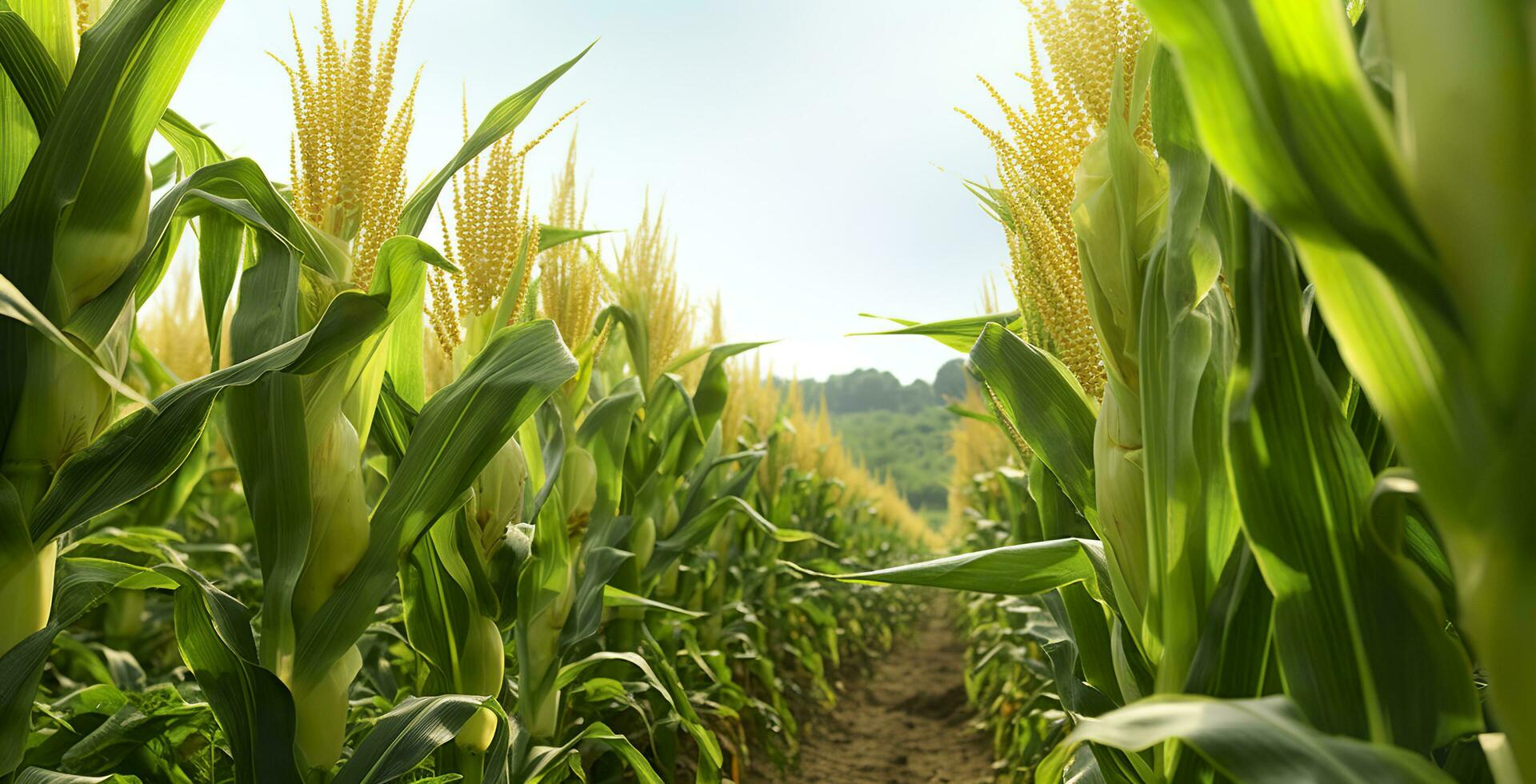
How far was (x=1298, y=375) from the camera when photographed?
619 mm

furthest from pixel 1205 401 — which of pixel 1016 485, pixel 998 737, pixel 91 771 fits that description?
pixel 998 737

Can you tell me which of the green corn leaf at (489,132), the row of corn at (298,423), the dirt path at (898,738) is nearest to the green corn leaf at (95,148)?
the row of corn at (298,423)

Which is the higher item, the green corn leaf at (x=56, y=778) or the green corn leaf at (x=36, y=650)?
the green corn leaf at (x=36, y=650)

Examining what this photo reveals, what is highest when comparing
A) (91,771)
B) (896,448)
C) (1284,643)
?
(1284,643)

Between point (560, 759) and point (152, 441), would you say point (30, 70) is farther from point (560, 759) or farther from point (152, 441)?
point (560, 759)

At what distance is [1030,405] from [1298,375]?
0.47m

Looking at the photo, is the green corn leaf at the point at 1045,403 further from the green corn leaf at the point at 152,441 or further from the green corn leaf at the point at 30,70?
the green corn leaf at the point at 30,70

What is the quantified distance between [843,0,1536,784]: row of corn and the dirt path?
2.94 m

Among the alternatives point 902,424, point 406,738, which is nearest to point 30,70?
point 406,738

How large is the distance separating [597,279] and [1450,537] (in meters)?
1.63

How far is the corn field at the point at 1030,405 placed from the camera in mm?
490

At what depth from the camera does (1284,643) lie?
62cm

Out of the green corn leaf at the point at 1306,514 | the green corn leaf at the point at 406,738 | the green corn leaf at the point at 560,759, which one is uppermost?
the green corn leaf at the point at 1306,514

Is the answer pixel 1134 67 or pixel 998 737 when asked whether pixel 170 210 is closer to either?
pixel 1134 67
